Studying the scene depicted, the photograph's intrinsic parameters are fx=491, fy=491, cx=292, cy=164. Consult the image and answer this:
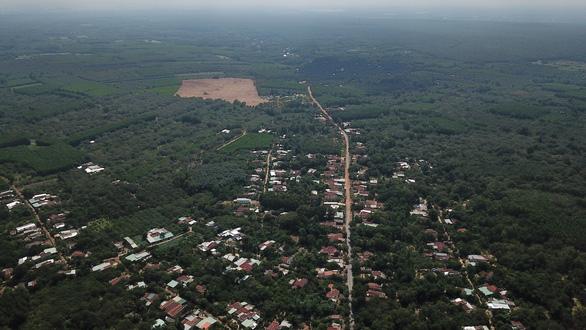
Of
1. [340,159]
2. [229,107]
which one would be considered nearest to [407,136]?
[340,159]

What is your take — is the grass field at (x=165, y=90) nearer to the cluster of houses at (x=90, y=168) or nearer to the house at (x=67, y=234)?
the cluster of houses at (x=90, y=168)

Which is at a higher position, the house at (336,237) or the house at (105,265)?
the house at (336,237)

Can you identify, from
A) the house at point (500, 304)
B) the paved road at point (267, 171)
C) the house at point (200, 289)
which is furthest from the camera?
the paved road at point (267, 171)

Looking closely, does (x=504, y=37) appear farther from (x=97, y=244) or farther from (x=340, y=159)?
(x=97, y=244)

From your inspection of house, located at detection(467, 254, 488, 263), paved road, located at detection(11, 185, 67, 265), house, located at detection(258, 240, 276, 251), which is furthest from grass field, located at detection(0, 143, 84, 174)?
house, located at detection(467, 254, 488, 263)

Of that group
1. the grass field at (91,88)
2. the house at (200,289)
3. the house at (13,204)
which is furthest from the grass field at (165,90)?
the house at (200,289)

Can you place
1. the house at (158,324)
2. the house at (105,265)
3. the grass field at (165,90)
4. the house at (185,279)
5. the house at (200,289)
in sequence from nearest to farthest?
the house at (158,324) → the house at (200,289) → the house at (185,279) → the house at (105,265) → the grass field at (165,90)
